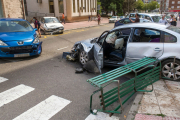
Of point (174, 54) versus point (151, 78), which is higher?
point (174, 54)

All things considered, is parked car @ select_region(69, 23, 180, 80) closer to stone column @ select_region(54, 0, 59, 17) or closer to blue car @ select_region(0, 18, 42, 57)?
blue car @ select_region(0, 18, 42, 57)

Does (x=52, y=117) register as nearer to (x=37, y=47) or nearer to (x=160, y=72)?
(x=160, y=72)

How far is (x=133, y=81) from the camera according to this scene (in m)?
4.00

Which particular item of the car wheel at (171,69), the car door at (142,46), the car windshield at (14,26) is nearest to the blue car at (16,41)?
the car windshield at (14,26)

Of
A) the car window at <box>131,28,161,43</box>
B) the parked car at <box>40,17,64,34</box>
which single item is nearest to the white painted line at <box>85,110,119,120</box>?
the car window at <box>131,28,161,43</box>

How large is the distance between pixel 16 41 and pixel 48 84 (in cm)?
309

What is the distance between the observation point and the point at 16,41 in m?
7.02

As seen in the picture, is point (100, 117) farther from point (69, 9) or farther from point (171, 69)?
point (69, 9)

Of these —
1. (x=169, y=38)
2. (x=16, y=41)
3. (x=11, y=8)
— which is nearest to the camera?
(x=169, y=38)

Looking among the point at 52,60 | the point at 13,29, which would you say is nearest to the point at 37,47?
the point at 52,60

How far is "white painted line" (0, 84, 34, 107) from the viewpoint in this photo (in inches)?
Answer: 162

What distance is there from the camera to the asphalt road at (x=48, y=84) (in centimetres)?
369

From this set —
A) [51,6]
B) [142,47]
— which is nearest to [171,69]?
[142,47]

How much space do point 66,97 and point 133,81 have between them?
1.74 metres
